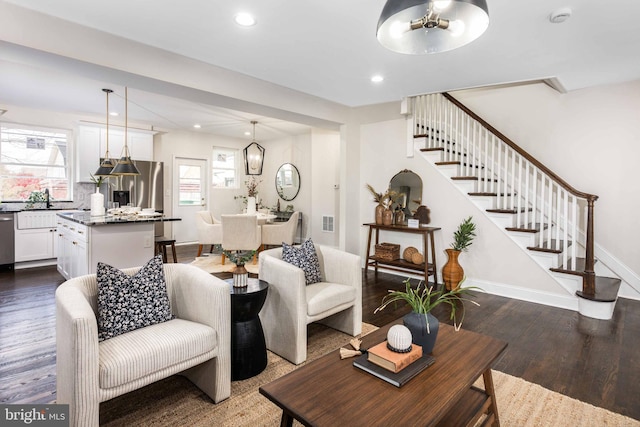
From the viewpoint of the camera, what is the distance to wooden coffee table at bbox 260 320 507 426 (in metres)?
1.25

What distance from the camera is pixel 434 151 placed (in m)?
4.79

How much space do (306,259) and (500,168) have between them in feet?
10.3

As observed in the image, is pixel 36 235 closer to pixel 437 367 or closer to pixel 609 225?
pixel 437 367

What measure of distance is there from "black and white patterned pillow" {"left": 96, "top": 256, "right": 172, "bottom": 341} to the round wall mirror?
6144mm

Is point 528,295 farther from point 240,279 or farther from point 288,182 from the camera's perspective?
point 288,182

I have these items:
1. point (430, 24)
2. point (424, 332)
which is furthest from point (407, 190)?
point (430, 24)

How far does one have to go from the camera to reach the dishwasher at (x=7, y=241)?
514cm

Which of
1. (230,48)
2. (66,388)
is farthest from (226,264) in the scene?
(66,388)

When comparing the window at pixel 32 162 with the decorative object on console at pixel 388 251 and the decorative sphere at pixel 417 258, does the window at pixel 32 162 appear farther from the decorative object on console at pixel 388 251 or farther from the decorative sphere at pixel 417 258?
the decorative sphere at pixel 417 258

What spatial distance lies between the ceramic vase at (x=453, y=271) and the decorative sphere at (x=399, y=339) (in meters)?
3.02

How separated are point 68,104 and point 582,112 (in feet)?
25.0

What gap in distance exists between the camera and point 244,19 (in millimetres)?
2605

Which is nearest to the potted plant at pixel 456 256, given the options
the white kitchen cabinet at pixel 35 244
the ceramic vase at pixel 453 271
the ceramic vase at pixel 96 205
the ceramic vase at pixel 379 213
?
the ceramic vase at pixel 453 271

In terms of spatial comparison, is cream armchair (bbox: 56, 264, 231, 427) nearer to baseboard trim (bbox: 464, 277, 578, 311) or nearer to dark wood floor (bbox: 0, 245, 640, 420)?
dark wood floor (bbox: 0, 245, 640, 420)
